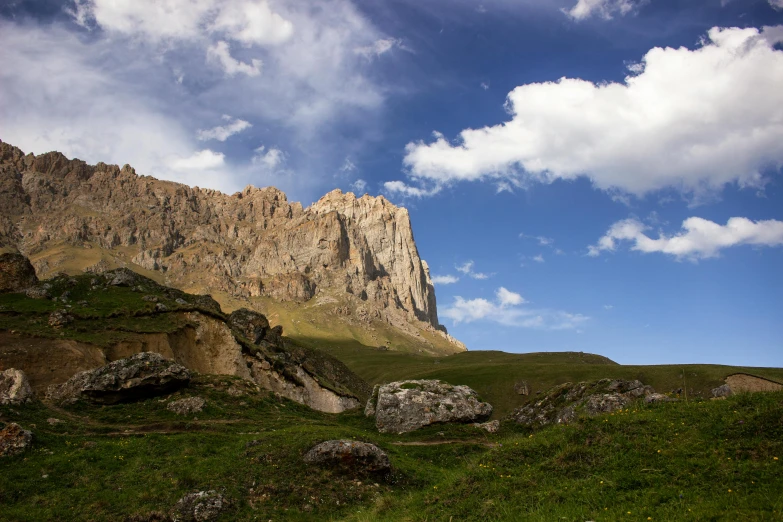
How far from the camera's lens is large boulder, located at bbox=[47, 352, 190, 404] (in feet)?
101

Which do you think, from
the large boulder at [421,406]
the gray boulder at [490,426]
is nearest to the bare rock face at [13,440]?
the large boulder at [421,406]

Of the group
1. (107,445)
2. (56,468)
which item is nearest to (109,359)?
(107,445)

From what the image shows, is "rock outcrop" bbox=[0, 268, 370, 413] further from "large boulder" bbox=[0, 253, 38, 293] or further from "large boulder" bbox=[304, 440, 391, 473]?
"large boulder" bbox=[304, 440, 391, 473]

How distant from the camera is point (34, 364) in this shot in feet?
112

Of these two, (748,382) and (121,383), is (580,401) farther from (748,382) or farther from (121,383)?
(748,382)

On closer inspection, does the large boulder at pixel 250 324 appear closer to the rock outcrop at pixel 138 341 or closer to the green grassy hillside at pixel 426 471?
the rock outcrop at pixel 138 341

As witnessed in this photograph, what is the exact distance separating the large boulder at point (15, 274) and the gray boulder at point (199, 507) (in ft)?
139

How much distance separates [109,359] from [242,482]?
26.0 metres

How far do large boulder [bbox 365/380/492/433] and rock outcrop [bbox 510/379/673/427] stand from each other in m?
3.77

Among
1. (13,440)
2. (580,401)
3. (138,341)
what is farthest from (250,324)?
(580,401)

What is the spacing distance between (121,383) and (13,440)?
9.65 meters

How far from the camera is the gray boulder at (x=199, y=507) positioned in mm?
17016

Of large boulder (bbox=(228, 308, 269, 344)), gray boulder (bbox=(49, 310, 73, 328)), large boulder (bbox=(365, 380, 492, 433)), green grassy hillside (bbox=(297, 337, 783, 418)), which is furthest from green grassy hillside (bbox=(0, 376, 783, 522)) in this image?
green grassy hillside (bbox=(297, 337, 783, 418))

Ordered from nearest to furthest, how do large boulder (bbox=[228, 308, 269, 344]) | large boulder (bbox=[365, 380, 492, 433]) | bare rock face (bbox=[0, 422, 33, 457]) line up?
1. bare rock face (bbox=[0, 422, 33, 457])
2. large boulder (bbox=[365, 380, 492, 433])
3. large boulder (bbox=[228, 308, 269, 344])
